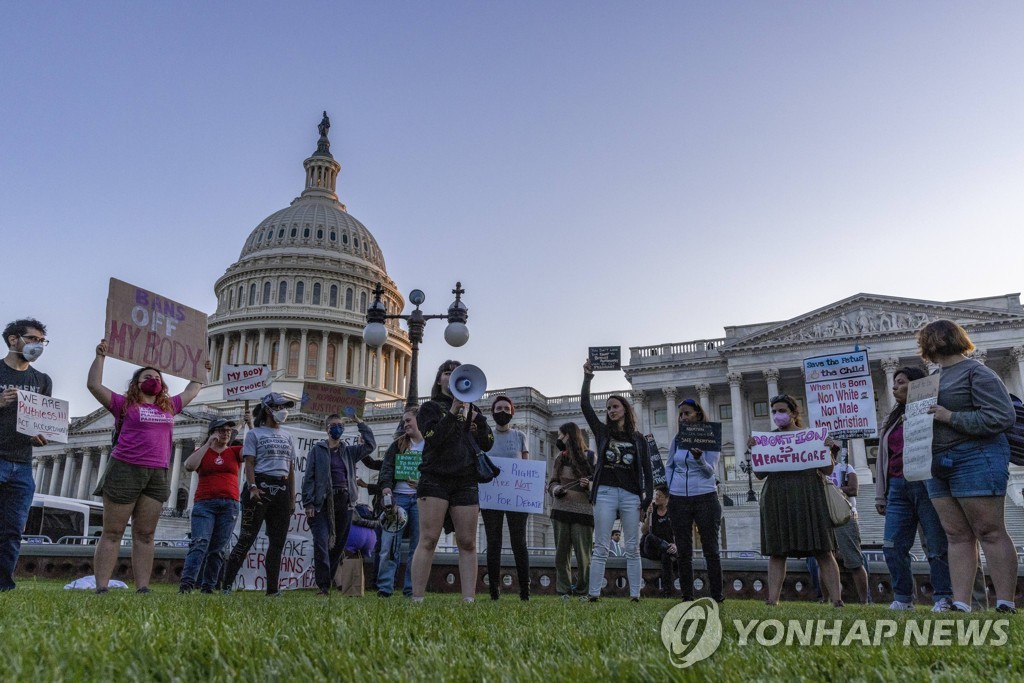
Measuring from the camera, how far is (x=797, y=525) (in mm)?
7637

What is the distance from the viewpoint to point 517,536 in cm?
876

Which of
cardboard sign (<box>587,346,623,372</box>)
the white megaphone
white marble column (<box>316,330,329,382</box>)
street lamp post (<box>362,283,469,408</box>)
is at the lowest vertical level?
the white megaphone

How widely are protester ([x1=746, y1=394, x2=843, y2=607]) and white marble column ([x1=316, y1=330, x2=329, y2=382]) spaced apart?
252ft

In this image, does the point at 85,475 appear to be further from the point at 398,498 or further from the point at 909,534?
the point at 909,534

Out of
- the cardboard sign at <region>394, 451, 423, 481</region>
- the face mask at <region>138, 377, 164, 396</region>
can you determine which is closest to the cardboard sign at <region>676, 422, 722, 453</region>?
the cardboard sign at <region>394, 451, 423, 481</region>

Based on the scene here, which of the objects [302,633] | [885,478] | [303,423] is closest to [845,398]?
[885,478]

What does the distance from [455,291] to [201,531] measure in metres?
8.69

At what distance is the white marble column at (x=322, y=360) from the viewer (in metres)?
81.8

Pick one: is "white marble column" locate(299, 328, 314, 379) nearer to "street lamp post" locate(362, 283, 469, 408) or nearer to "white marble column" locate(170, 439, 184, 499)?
"white marble column" locate(170, 439, 184, 499)

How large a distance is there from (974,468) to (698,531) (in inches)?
106

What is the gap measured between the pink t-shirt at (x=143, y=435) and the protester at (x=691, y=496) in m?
5.07

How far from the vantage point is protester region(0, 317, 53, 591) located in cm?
Answer: 732

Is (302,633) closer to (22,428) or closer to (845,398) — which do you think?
(22,428)

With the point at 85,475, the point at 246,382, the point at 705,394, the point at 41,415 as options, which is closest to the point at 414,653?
the point at 41,415
